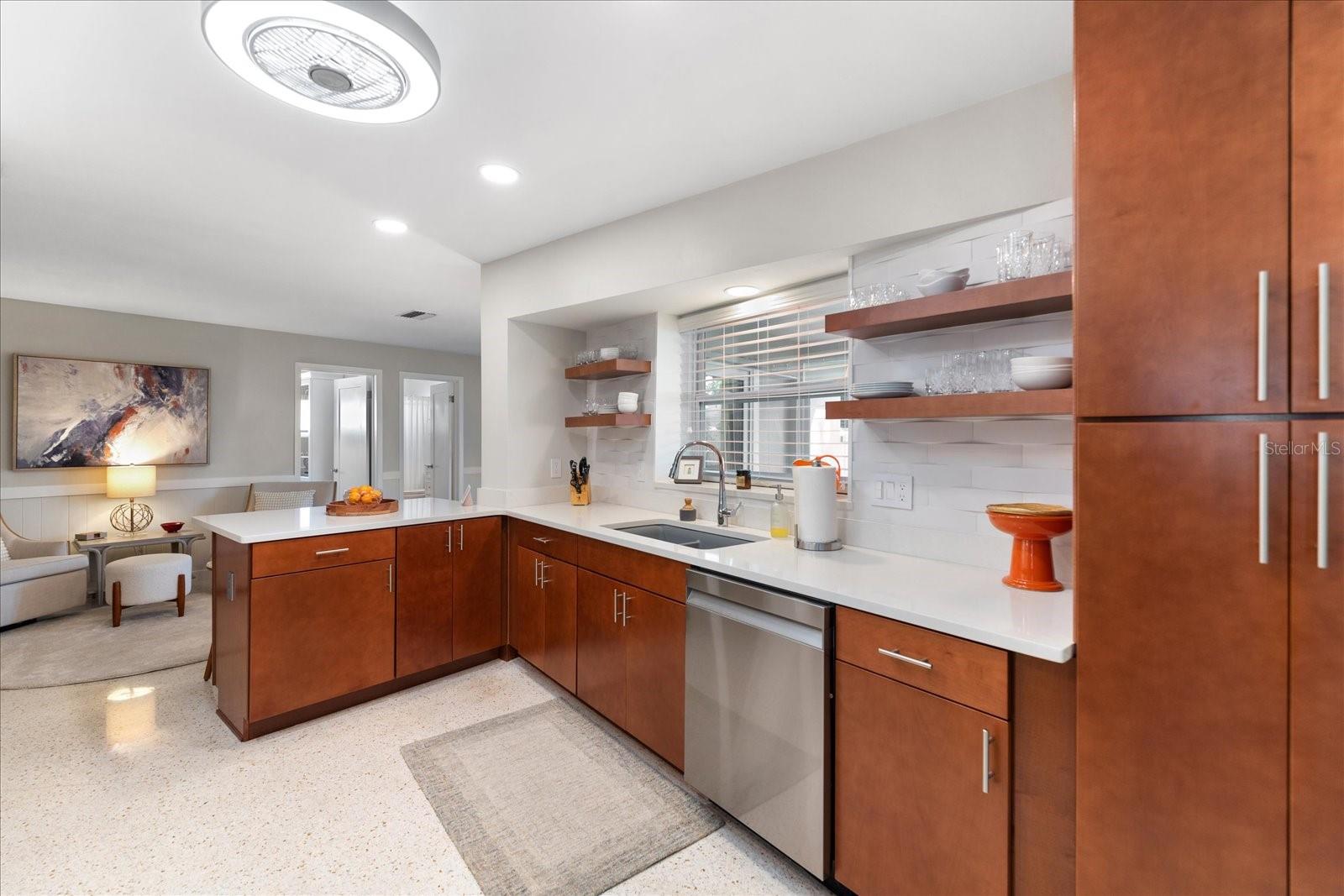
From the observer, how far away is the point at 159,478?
17.3 feet

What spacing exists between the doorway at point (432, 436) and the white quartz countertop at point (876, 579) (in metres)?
4.57

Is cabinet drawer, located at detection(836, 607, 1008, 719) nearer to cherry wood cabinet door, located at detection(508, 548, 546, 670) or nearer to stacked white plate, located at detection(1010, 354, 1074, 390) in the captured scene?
stacked white plate, located at detection(1010, 354, 1074, 390)

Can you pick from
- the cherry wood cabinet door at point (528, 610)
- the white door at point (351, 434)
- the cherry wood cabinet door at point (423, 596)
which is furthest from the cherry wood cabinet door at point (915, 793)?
the white door at point (351, 434)

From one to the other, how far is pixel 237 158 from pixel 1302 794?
11.5 feet

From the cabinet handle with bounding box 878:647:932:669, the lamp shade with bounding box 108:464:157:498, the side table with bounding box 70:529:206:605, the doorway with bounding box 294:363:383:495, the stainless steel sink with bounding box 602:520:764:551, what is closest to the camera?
the cabinet handle with bounding box 878:647:932:669

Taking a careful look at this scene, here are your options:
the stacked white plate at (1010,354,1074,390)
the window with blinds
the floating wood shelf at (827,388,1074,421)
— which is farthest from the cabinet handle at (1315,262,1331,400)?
the window with blinds

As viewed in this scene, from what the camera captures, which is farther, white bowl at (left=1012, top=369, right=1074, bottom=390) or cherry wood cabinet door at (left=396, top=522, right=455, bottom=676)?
cherry wood cabinet door at (left=396, top=522, right=455, bottom=676)

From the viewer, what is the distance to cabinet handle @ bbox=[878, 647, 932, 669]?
1441 mm

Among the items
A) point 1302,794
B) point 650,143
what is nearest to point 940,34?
point 650,143

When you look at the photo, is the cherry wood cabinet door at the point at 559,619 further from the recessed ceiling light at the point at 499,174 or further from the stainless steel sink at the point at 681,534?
the recessed ceiling light at the point at 499,174

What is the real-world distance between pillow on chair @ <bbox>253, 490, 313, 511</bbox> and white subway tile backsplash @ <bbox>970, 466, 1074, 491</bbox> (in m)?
5.62

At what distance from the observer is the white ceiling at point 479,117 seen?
5.04ft

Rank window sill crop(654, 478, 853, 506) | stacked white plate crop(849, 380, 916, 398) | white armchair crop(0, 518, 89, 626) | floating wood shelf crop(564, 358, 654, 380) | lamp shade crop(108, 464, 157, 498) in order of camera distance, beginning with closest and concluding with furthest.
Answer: stacked white plate crop(849, 380, 916, 398) < window sill crop(654, 478, 853, 506) < floating wood shelf crop(564, 358, 654, 380) < white armchair crop(0, 518, 89, 626) < lamp shade crop(108, 464, 157, 498)

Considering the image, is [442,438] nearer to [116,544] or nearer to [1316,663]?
[116,544]
